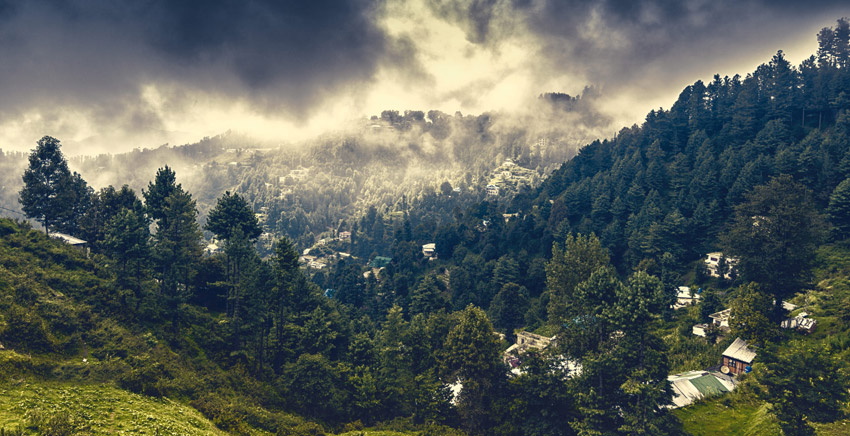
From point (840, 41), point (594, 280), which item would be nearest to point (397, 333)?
point (594, 280)

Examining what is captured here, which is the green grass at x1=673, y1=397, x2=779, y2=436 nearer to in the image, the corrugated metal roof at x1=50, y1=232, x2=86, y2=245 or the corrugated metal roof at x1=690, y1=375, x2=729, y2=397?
the corrugated metal roof at x1=690, y1=375, x2=729, y2=397

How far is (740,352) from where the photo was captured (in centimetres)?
4334

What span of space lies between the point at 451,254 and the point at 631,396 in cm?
8674

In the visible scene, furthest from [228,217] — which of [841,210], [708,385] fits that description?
[841,210]

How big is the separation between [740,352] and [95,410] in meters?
54.5

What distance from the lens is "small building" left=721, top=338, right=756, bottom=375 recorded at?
42375 millimetres

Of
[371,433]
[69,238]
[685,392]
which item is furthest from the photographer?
[69,238]

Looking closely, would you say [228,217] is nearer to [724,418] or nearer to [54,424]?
[54,424]

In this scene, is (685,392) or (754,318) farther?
(754,318)

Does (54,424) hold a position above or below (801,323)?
below

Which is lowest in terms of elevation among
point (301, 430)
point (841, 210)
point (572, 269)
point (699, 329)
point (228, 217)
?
point (301, 430)

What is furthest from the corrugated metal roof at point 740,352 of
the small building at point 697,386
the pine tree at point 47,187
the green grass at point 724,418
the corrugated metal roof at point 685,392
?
the pine tree at point 47,187

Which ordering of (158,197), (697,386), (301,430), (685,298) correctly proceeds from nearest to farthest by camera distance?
(301,430) < (697,386) < (158,197) < (685,298)

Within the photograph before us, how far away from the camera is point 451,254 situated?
118812 millimetres
